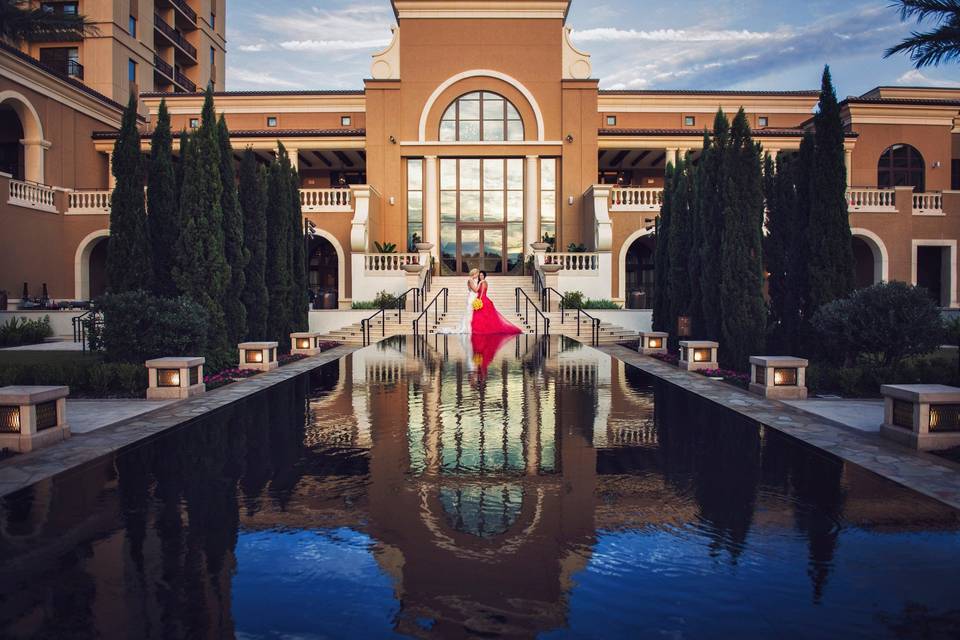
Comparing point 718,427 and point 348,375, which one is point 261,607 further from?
point 348,375

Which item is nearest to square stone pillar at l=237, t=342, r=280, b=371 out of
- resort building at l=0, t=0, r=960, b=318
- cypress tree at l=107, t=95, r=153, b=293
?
cypress tree at l=107, t=95, r=153, b=293

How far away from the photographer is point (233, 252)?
14719 millimetres

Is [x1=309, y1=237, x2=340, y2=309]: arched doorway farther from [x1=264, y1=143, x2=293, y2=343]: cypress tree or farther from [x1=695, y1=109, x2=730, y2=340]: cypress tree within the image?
[x1=695, y1=109, x2=730, y2=340]: cypress tree

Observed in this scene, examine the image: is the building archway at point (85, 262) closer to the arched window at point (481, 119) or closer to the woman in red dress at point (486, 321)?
the arched window at point (481, 119)

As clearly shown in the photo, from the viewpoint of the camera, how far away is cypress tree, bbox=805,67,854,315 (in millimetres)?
12430

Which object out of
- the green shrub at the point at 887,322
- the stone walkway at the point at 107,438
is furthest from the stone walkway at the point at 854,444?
the stone walkway at the point at 107,438

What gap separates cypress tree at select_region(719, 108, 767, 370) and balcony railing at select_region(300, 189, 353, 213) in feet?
64.2

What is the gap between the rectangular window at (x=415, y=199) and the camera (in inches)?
1272

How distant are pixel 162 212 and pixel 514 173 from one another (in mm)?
21207

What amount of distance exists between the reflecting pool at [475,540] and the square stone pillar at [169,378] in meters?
2.78

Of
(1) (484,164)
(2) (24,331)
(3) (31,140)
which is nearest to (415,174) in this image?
(1) (484,164)

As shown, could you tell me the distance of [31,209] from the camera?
26812 mm

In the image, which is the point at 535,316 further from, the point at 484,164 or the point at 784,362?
the point at 784,362

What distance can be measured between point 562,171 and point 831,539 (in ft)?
94.2
